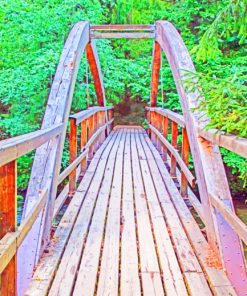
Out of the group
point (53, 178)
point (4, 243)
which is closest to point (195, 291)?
point (4, 243)

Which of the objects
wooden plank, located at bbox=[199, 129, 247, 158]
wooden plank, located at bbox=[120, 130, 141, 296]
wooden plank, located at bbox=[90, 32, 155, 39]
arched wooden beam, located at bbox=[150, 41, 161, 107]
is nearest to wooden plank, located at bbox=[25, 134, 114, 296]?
wooden plank, located at bbox=[120, 130, 141, 296]

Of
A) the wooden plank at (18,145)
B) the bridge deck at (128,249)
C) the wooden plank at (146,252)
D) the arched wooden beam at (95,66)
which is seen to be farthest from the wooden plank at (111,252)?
the arched wooden beam at (95,66)

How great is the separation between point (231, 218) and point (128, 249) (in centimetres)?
80

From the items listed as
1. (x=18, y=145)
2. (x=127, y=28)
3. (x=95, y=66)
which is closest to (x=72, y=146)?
(x=18, y=145)

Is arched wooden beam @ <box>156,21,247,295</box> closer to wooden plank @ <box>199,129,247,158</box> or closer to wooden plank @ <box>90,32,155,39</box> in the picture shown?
wooden plank @ <box>199,129,247,158</box>

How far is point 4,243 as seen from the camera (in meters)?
1.50

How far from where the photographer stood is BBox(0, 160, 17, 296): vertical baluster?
1514 mm

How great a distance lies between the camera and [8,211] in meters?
1.54

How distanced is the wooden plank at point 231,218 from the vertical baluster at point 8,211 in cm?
94

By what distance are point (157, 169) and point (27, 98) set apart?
442 cm

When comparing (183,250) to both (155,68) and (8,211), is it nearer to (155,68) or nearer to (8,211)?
(8,211)

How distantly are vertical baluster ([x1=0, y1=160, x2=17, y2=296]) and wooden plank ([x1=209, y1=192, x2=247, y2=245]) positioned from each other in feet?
3.08

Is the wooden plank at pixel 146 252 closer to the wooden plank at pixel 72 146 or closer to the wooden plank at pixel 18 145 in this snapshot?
the wooden plank at pixel 72 146

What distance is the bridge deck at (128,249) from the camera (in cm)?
194
